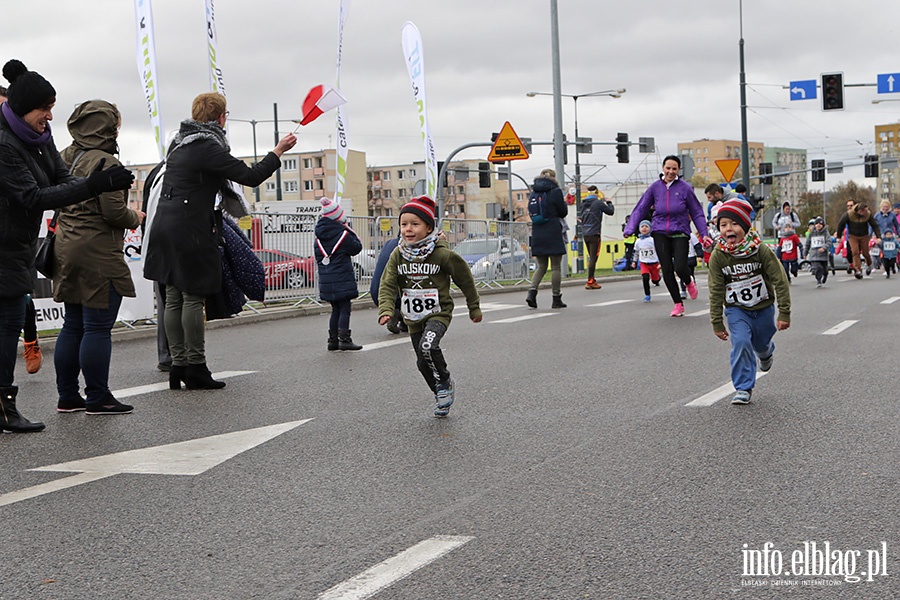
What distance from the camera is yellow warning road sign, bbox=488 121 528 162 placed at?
2903cm

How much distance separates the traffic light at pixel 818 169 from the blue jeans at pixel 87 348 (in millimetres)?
48107

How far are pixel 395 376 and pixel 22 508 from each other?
191 inches

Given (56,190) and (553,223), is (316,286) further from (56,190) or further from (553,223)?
A: (56,190)

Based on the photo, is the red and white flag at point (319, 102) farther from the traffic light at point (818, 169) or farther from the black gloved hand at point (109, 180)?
the traffic light at point (818, 169)

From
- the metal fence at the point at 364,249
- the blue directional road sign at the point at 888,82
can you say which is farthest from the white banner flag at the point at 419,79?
the blue directional road sign at the point at 888,82

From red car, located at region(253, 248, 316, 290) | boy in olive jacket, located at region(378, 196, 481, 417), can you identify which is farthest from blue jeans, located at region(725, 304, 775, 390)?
red car, located at region(253, 248, 316, 290)

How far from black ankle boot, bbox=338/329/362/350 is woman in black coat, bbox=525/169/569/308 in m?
6.27

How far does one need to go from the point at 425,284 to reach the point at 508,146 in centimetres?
2186

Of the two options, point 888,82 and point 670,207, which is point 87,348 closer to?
point 670,207

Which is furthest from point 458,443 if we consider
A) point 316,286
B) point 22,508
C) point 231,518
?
point 316,286

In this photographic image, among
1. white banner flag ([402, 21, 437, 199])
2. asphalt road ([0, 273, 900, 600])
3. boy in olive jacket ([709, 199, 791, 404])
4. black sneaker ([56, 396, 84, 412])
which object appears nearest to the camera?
asphalt road ([0, 273, 900, 600])

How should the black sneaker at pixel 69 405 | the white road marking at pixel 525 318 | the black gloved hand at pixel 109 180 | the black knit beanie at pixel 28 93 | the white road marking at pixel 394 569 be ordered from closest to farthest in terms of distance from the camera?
the white road marking at pixel 394 569
the black gloved hand at pixel 109 180
the black knit beanie at pixel 28 93
the black sneaker at pixel 69 405
the white road marking at pixel 525 318

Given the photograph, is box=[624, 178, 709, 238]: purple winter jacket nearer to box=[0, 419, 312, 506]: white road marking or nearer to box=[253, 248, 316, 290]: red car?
box=[253, 248, 316, 290]: red car

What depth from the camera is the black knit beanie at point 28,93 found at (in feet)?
22.8
